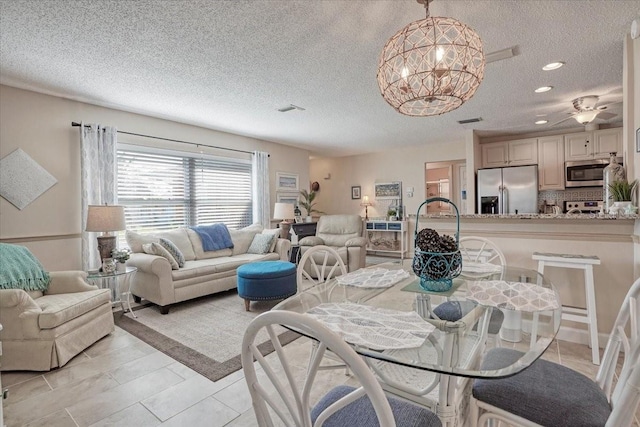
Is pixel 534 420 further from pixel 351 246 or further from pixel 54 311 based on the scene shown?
pixel 351 246

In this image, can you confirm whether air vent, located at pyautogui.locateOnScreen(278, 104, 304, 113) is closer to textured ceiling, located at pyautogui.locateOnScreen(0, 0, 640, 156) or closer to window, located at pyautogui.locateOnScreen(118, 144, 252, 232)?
textured ceiling, located at pyautogui.locateOnScreen(0, 0, 640, 156)

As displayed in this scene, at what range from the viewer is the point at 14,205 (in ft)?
10.3

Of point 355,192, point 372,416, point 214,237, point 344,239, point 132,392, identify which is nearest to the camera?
point 372,416

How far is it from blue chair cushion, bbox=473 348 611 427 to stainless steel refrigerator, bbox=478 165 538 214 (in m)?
4.78

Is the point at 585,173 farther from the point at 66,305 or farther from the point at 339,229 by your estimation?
the point at 66,305

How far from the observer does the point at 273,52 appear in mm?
2553

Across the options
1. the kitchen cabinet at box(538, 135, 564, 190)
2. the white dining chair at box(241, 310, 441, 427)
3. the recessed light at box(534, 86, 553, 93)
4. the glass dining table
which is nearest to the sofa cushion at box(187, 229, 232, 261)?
the glass dining table

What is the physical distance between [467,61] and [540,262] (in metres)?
1.79

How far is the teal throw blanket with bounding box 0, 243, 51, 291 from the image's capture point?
2391 millimetres

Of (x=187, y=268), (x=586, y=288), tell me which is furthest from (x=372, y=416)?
(x=187, y=268)

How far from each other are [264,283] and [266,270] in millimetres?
153

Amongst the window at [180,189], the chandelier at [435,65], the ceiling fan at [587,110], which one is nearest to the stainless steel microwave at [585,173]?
the ceiling fan at [587,110]

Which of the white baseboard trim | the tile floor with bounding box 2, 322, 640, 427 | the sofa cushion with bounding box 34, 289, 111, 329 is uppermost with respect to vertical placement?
the sofa cushion with bounding box 34, 289, 111, 329

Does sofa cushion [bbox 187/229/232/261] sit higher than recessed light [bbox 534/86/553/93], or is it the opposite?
recessed light [bbox 534/86/553/93]
